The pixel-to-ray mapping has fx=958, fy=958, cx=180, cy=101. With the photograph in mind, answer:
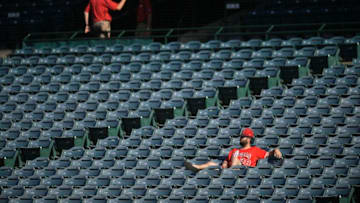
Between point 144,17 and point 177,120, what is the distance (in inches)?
221

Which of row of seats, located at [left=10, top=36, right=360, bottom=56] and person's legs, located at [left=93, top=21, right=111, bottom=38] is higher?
person's legs, located at [left=93, top=21, right=111, bottom=38]

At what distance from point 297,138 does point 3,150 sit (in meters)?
5.39

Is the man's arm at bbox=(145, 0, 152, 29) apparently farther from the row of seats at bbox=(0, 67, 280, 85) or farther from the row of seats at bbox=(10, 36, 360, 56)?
the row of seats at bbox=(0, 67, 280, 85)

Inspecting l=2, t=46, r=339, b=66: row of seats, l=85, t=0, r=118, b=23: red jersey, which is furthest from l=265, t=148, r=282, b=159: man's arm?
l=85, t=0, r=118, b=23: red jersey

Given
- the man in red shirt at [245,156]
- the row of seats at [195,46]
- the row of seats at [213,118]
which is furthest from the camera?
the row of seats at [195,46]

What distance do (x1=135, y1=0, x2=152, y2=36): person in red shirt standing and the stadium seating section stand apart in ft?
4.56

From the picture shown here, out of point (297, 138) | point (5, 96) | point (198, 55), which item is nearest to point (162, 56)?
point (198, 55)

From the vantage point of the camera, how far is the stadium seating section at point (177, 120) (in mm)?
14812

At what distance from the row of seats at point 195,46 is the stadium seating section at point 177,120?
0.03 metres

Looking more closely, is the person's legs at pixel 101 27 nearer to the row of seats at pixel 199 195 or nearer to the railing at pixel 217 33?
the railing at pixel 217 33

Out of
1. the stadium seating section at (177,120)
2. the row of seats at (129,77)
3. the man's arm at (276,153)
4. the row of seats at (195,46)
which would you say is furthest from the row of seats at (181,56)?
the man's arm at (276,153)

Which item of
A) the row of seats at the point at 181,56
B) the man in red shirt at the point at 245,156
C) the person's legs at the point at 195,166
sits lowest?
the person's legs at the point at 195,166

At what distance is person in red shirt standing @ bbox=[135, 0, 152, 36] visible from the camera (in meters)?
22.2

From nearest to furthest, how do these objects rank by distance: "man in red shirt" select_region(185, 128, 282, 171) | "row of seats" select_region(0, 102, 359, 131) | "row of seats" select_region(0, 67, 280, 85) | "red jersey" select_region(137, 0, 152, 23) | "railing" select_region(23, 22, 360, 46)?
"man in red shirt" select_region(185, 128, 282, 171) → "row of seats" select_region(0, 102, 359, 131) → "row of seats" select_region(0, 67, 280, 85) → "railing" select_region(23, 22, 360, 46) → "red jersey" select_region(137, 0, 152, 23)
